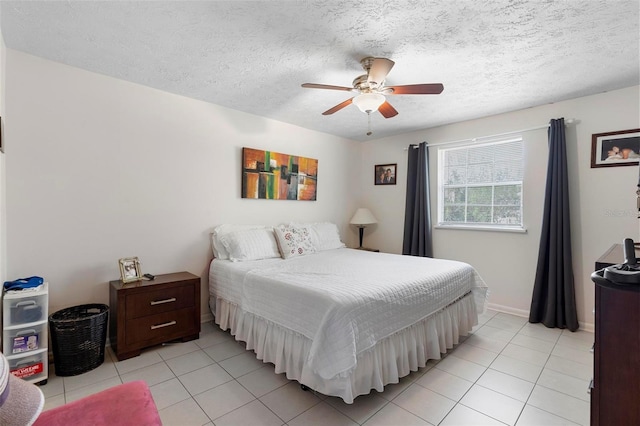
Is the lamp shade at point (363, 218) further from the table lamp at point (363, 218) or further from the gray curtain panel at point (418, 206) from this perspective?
the gray curtain panel at point (418, 206)

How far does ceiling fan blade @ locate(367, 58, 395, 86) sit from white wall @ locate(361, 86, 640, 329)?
2127 millimetres

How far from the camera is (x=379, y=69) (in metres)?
2.08

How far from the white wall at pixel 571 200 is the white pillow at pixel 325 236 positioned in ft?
4.62

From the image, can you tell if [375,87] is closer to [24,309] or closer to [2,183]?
[2,183]

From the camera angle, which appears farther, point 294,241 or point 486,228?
point 486,228

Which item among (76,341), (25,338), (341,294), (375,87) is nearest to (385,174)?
(375,87)

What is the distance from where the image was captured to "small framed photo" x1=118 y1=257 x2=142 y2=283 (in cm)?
246

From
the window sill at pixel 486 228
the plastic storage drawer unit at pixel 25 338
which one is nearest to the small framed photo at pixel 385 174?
the window sill at pixel 486 228

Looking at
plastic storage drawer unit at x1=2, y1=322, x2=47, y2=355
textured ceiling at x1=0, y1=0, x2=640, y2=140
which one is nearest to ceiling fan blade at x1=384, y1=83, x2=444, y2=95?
textured ceiling at x1=0, y1=0, x2=640, y2=140

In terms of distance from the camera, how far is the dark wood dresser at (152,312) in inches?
90.4

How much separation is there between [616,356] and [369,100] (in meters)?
1.95

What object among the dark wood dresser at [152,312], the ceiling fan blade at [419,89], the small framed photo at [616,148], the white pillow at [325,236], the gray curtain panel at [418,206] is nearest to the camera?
the ceiling fan blade at [419,89]

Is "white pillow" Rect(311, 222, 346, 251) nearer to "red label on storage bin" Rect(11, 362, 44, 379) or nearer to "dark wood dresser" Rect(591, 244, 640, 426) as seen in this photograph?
"red label on storage bin" Rect(11, 362, 44, 379)

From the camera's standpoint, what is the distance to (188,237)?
3.02m
